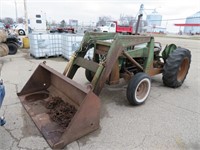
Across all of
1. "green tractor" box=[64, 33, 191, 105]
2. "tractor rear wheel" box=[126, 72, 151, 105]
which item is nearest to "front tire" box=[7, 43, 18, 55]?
"green tractor" box=[64, 33, 191, 105]

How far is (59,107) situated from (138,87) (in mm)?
1648

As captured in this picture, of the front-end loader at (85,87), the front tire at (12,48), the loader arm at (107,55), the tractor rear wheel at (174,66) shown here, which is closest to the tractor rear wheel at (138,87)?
the front-end loader at (85,87)

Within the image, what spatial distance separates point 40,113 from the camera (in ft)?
9.15

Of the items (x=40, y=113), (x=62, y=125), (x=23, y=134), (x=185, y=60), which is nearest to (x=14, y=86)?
(x=40, y=113)

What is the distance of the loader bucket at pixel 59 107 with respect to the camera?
85.7 inches

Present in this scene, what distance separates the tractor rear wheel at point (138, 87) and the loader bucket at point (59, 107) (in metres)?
0.96

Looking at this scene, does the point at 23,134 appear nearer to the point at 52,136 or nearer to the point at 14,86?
the point at 52,136

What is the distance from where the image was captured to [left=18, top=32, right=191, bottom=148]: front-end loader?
2.25 m

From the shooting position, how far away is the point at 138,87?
3404mm

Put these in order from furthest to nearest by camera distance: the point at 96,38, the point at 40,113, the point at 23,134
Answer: the point at 96,38
the point at 40,113
the point at 23,134

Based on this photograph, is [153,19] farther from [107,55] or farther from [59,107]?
[59,107]

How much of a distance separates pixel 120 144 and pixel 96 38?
2276 mm

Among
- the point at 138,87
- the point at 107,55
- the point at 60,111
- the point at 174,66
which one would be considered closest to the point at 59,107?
the point at 60,111

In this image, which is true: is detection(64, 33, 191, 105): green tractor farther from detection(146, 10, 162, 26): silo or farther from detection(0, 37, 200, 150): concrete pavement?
detection(146, 10, 162, 26): silo
